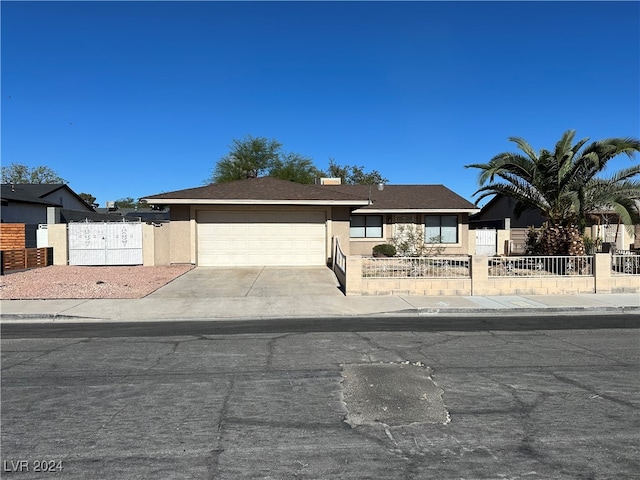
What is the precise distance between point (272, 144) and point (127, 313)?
37.9 metres

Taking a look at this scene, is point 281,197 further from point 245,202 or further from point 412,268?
point 412,268

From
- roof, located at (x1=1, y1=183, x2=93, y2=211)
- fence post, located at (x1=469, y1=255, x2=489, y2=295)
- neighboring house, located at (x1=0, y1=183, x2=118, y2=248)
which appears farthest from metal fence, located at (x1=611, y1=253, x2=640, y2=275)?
roof, located at (x1=1, y1=183, x2=93, y2=211)

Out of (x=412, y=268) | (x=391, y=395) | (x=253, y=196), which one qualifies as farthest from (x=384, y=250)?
(x=391, y=395)

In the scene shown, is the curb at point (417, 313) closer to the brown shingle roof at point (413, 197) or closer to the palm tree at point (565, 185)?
the palm tree at point (565, 185)

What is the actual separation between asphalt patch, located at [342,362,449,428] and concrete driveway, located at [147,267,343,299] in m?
7.67

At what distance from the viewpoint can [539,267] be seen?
14398 mm

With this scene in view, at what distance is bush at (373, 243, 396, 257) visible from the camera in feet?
83.7

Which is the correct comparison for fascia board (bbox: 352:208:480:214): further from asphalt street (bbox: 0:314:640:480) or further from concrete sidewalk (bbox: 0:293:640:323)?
asphalt street (bbox: 0:314:640:480)

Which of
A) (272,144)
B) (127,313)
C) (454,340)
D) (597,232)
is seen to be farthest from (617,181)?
(272,144)

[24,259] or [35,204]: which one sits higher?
[35,204]

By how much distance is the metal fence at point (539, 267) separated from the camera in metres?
14.4

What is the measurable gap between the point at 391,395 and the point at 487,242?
25545 millimetres

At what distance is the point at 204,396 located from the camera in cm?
542

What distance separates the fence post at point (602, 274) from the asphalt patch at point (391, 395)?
10414mm
